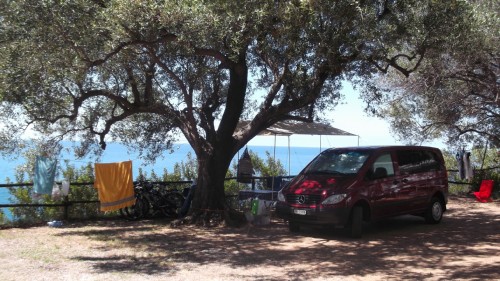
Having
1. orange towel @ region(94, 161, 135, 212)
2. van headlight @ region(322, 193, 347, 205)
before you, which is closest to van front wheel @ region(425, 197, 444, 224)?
van headlight @ region(322, 193, 347, 205)

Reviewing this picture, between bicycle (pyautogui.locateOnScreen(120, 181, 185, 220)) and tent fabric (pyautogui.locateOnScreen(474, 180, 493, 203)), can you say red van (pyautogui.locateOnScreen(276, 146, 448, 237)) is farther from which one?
tent fabric (pyautogui.locateOnScreen(474, 180, 493, 203))

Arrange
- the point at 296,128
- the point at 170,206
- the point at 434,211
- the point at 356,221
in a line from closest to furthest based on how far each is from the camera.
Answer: the point at 356,221 < the point at 434,211 < the point at 170,206 < the point at 296,128

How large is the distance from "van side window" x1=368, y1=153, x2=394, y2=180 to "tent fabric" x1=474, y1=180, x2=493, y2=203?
7.83 metres

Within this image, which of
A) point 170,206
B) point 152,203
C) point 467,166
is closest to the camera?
point 152,203

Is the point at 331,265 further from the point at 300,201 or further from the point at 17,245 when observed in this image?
the point at 17,245

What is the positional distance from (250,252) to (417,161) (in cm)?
520

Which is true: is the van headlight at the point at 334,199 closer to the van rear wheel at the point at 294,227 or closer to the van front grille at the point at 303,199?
the van front grille at the point at 303,199

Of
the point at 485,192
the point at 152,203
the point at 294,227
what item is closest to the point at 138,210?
the point at 152,203

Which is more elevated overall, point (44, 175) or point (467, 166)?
point (467, 166)

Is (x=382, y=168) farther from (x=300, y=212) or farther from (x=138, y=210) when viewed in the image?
(x=138, y=210)

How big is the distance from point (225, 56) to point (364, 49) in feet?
10.1

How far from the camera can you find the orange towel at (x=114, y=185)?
41.2 ft

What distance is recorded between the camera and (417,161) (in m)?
12.2

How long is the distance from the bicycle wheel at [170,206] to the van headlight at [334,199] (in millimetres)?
5028
